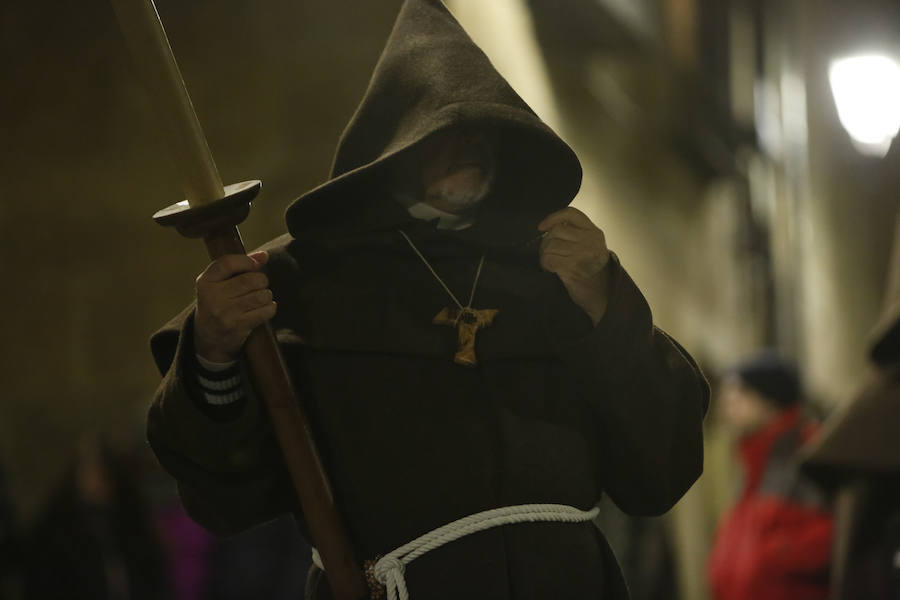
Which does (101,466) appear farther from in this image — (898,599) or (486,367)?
(486,367)

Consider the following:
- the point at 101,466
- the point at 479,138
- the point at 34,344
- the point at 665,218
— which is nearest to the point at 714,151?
the point at 665,218

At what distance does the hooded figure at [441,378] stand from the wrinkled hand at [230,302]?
31 mm

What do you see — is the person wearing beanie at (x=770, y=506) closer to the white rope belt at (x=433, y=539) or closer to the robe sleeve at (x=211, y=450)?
the white rope belt at (x=433, y=539)

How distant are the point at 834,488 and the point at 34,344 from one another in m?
2.34

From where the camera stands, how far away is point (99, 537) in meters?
4.44

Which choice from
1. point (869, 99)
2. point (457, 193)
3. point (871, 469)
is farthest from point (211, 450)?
point (869, 99)

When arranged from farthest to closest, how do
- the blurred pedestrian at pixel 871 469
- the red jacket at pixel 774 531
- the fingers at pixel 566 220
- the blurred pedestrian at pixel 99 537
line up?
the blurred pedestrian at pixel 99 537
the red jacket at pixel 774 531
the blurred pedestrian at pixel 871 469
the fingers at pixel 566 220

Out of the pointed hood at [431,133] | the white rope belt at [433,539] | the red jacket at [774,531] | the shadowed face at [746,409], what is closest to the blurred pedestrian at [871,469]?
the red jacket at [774,531]

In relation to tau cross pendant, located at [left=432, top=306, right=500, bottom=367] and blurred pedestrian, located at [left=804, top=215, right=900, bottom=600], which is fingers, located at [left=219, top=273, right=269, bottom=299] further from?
blurred pedestrian, located at [left=804, top=215, right=900, bottom=600]

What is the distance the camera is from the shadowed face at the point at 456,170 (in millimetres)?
1674

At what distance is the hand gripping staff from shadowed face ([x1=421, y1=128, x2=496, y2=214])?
0.28m

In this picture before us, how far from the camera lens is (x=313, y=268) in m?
1.67

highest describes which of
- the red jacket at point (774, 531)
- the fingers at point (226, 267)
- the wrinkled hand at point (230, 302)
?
the fingers at point (226, 267)

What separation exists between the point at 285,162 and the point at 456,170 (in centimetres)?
189
